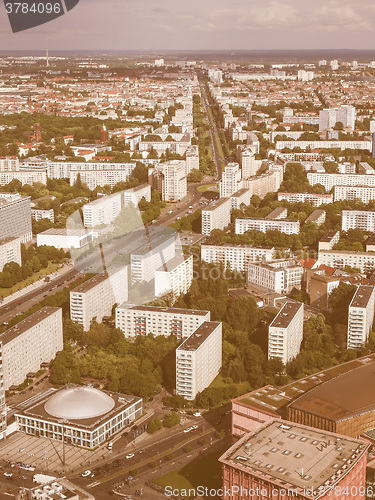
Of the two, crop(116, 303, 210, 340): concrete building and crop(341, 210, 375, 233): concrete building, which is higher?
crop(341, 210, 375, 233): concrete building

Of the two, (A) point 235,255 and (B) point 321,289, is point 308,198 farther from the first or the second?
(B) point 321,289

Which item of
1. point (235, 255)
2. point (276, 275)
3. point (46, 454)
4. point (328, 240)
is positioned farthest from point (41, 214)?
point (46, 454)

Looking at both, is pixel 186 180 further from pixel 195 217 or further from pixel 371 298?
pixel 371 298

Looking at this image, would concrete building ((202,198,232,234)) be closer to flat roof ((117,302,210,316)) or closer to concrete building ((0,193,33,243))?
concrete building ((0,193,33,243))

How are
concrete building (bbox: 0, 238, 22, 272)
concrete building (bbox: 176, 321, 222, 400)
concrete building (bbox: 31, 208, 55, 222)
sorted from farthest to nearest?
concrete building (bbox: 31, 208, 55, 222), concrete building (bbox: 0, 238, 22, 272), concrete building (bbox: 176, 321, 222, 400)

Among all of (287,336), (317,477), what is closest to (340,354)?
(287,336)

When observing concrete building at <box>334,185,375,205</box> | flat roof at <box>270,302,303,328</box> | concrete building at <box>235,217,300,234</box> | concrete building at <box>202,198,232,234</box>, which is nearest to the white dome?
flat roof at <box>270,302,303,328</box>
